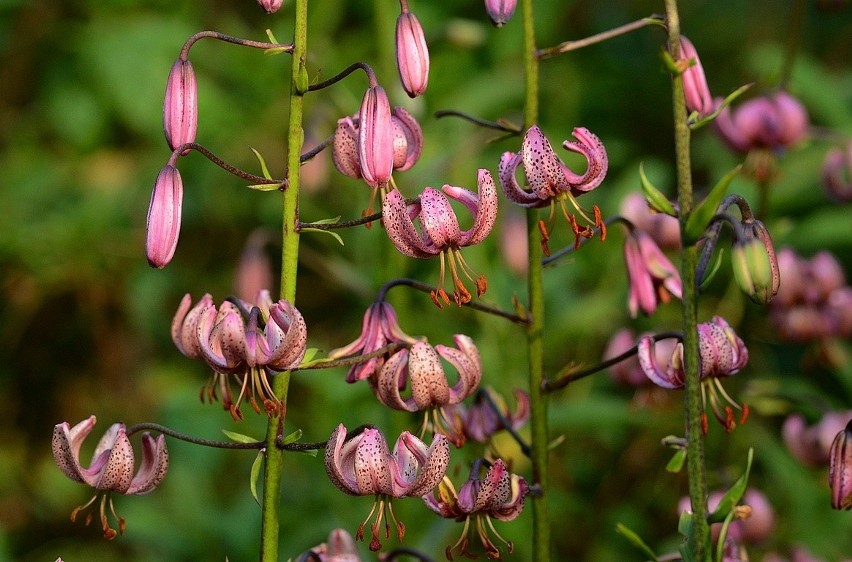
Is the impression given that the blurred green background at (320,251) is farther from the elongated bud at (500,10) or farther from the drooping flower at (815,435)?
the elongated bud at (500,10)

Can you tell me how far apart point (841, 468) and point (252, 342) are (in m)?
→ 0.58

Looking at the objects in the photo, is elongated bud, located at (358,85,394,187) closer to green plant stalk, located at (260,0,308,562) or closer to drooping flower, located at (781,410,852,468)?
green plant stalk, located at (260,0,308,562)

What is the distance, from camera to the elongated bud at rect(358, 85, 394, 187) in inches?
40.8

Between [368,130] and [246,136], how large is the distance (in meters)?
2.24

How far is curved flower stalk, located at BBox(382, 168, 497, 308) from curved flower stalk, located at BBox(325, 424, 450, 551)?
0.41 ft

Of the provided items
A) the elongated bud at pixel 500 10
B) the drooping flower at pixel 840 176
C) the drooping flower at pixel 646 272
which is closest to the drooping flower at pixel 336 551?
the drooping flower at pixel 646 272

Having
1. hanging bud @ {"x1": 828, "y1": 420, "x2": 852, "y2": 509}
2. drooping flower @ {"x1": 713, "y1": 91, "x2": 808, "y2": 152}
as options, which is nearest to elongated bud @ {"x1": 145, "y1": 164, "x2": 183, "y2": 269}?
hanging bud @ {"x1": 828, "y1": 420, "x2": 852, "y2": 509}

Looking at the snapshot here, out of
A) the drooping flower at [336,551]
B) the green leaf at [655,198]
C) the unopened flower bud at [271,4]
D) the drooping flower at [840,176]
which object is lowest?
the drooping flower at [336,551]

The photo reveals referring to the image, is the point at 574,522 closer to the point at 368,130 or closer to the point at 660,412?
the point at 660,412

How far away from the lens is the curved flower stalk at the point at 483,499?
101 centimetres

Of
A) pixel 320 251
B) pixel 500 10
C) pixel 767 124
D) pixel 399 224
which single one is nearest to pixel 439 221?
pixel 399 224

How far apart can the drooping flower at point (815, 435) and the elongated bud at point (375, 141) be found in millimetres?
829

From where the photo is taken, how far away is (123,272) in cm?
328

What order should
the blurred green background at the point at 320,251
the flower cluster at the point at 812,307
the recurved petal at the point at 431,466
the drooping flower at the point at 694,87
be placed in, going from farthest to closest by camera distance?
the blurred green background at the point at 320,251, the flower cluster at the point at 812,307, the drooping flower at the point at 694,87, the recurved petal at the point at 431,466
